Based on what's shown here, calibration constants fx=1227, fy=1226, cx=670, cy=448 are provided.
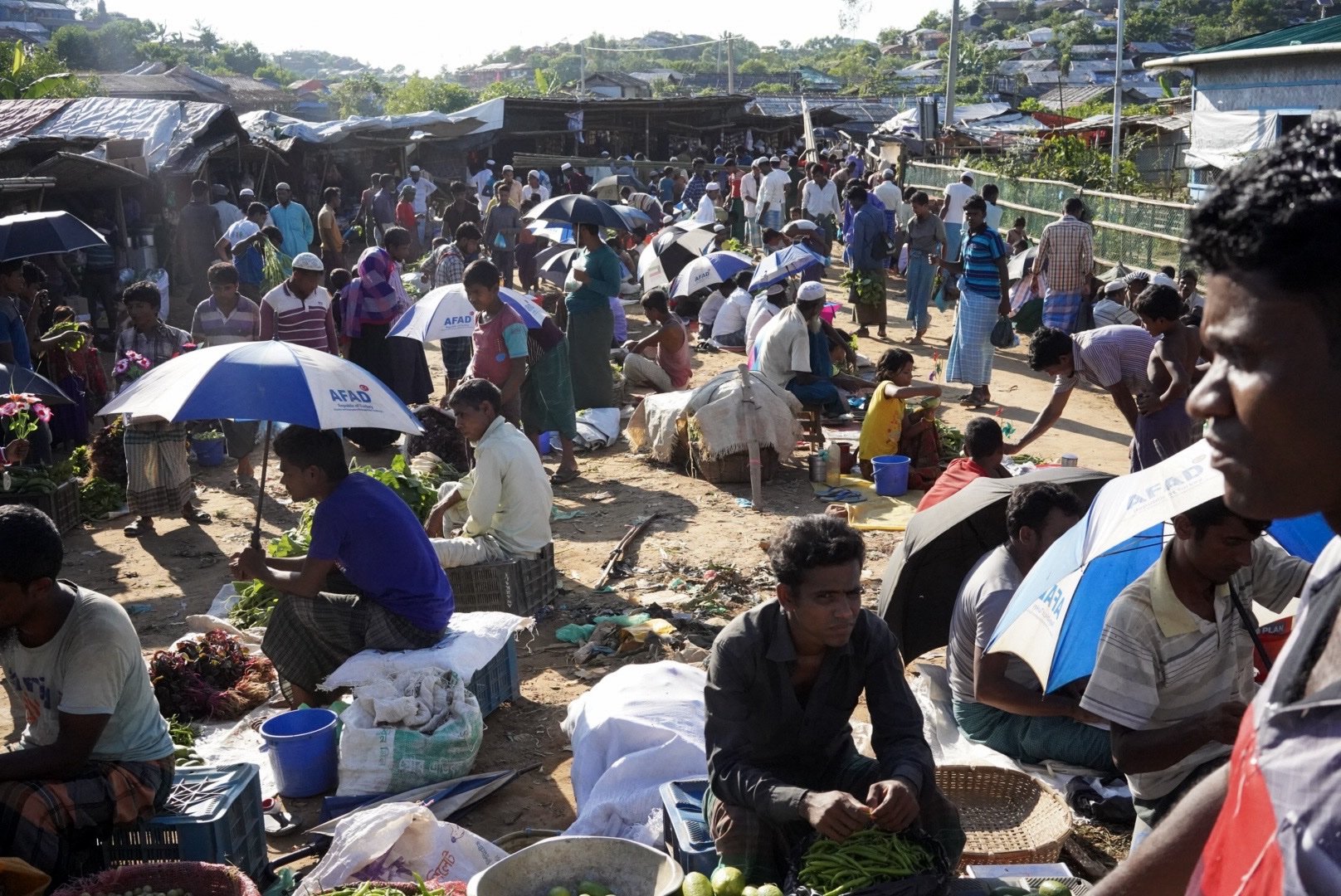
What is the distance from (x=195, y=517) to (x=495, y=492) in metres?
3.24

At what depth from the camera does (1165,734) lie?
3150 millimetres

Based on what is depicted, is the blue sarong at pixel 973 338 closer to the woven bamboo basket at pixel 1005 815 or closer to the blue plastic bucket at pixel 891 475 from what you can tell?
the blue plastic bucket at pixel 891 475

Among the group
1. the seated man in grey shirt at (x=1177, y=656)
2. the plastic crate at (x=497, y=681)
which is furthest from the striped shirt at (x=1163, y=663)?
the plastic crate at (x=497, y=681)

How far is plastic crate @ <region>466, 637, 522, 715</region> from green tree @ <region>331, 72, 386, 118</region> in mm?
54624

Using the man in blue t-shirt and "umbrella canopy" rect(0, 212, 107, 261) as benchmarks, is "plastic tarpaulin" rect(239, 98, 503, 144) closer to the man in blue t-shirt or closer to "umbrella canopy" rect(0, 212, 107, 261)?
"umbrella canopy" rect(0, 212, 107, 261)

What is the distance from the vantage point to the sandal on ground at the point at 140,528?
837 cm

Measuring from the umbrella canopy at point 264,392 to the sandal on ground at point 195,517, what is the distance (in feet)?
9.94

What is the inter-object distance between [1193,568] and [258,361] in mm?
3921

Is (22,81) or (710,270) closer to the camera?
(710,270)

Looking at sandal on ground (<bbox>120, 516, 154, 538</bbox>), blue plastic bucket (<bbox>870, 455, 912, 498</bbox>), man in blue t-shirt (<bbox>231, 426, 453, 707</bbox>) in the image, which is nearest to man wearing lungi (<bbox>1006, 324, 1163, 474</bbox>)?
blue plastic bucket (<bbox>870, 455, 912, 498</bbox>)

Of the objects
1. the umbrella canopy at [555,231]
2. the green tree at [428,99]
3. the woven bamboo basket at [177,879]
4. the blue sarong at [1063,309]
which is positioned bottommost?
the woven bamboo basket at [177,879]

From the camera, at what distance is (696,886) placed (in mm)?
3146

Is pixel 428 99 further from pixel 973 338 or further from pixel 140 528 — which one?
pixel 140 528

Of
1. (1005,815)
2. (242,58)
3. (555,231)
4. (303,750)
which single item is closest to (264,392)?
(303,750)
